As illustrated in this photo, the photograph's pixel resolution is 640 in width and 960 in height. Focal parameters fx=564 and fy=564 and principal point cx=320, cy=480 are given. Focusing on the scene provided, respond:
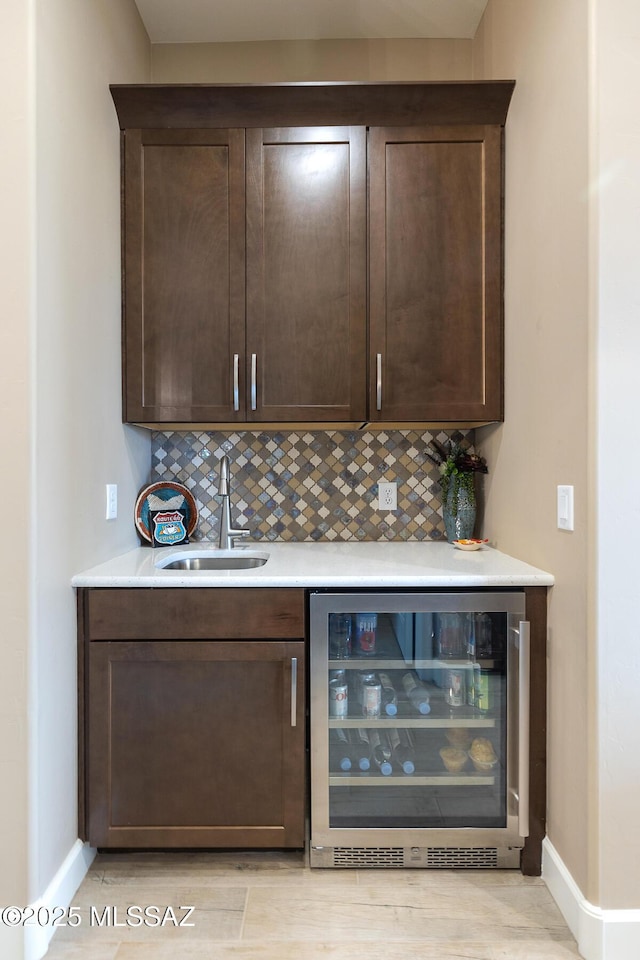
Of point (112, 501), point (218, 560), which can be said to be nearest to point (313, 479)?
point (218, 560)

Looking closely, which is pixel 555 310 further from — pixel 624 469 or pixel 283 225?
pixel 283 225

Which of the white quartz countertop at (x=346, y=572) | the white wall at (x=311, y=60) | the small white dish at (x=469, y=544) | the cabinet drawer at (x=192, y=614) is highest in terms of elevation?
the white wall at (x=311, y=60)

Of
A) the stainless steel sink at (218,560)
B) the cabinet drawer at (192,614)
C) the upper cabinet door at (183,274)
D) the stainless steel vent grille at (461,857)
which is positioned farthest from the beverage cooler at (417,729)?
the upper cabinet door at (183,274)

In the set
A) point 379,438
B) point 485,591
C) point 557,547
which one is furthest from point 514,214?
point 485,591

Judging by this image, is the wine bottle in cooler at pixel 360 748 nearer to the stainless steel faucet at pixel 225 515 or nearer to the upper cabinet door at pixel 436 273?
the stainless steel faucet at pixel 225 515

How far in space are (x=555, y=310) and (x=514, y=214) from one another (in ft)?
1.74

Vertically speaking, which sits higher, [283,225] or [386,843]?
[283,225]

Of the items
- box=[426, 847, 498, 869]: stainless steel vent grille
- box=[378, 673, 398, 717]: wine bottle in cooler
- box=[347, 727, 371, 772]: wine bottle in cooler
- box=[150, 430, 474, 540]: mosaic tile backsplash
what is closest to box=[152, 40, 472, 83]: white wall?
box=[150, 430, 474, 540]: mosaic tile backsplash

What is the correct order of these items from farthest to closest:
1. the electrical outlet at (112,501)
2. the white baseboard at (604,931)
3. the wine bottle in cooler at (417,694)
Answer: the electrical outlet at (112,501) < the wine bottle in cooler at (417,694) < the white baseboard at (604,931)

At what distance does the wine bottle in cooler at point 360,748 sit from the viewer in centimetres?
171

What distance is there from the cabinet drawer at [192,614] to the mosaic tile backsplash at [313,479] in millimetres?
723

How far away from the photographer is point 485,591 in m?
1.68

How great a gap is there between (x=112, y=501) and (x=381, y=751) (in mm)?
1207

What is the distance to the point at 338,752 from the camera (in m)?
1.71
